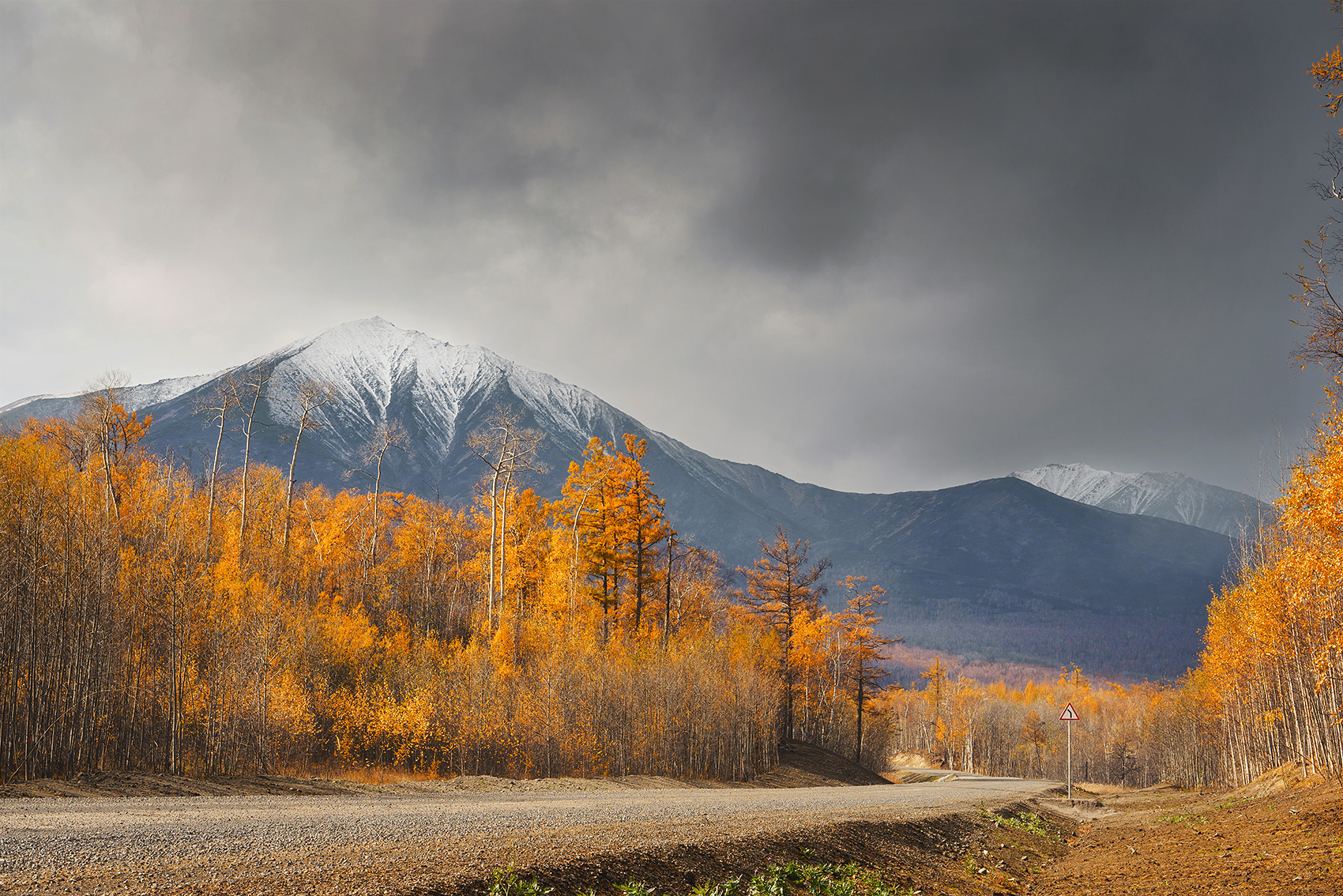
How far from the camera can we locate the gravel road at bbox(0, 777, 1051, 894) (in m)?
7.02

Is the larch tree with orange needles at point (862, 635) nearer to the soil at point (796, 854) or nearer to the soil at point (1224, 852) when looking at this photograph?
the soil at point (796, 854)

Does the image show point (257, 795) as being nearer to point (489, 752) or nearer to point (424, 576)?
point (489, 752)

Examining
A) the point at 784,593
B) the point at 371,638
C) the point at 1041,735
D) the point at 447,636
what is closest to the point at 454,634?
the point at 447,636

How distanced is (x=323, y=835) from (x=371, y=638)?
94.3ft

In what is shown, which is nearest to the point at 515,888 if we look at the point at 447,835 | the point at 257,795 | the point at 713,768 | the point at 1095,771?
the point at 447,835

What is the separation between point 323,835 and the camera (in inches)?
392

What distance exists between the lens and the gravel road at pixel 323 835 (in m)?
7.02

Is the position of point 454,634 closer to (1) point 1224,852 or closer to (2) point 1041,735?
(1) point 1224,852

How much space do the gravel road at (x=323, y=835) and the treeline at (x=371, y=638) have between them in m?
6.92

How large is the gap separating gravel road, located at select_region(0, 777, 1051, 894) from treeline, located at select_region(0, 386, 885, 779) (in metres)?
6.92

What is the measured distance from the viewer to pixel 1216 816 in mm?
19000

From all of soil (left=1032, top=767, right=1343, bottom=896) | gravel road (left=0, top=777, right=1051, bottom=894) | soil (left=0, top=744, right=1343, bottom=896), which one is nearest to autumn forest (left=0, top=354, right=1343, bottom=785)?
soil (left=1032, top=767, right=1343, bottom=896)

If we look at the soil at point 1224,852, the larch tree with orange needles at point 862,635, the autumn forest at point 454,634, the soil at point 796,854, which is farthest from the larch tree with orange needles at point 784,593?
the soil at point 1224,852

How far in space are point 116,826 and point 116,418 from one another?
1580 inches
